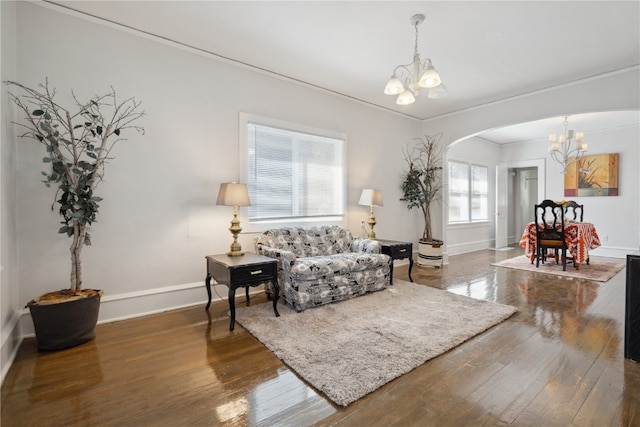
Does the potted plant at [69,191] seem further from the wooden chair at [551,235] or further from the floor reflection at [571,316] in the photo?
the wooden chair at [551,235]

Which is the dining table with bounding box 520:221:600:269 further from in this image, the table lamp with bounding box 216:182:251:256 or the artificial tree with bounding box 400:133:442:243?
the table lamp with bounding box 216:182:251:256

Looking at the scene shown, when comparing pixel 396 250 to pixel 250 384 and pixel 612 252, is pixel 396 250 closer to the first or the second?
pixel 250 384

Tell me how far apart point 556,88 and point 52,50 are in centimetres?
607

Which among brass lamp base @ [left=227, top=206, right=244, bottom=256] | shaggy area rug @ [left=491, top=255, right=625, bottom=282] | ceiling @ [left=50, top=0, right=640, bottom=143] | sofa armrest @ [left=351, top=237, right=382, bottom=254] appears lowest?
shaggy area rug @ [left=491, top=255, right=625, bottom=282]

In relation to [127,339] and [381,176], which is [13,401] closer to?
[127,339]

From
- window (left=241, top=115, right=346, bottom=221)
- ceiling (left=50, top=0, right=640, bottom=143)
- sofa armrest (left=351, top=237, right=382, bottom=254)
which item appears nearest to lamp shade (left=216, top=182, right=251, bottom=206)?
window (left=241, top=115, right=346, bottom=221)

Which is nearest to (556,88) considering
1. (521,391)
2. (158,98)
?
(521,391)

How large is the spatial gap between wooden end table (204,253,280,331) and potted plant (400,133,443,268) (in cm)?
332

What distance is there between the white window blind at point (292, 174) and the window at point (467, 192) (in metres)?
3.58

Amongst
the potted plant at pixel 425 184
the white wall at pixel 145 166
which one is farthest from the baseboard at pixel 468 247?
the white wall at pixel 145 166

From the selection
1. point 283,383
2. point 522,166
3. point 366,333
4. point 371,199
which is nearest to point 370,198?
point 371,199

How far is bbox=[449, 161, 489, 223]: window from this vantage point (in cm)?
700

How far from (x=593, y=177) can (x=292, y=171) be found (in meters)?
7.02

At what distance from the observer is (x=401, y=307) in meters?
3.26
